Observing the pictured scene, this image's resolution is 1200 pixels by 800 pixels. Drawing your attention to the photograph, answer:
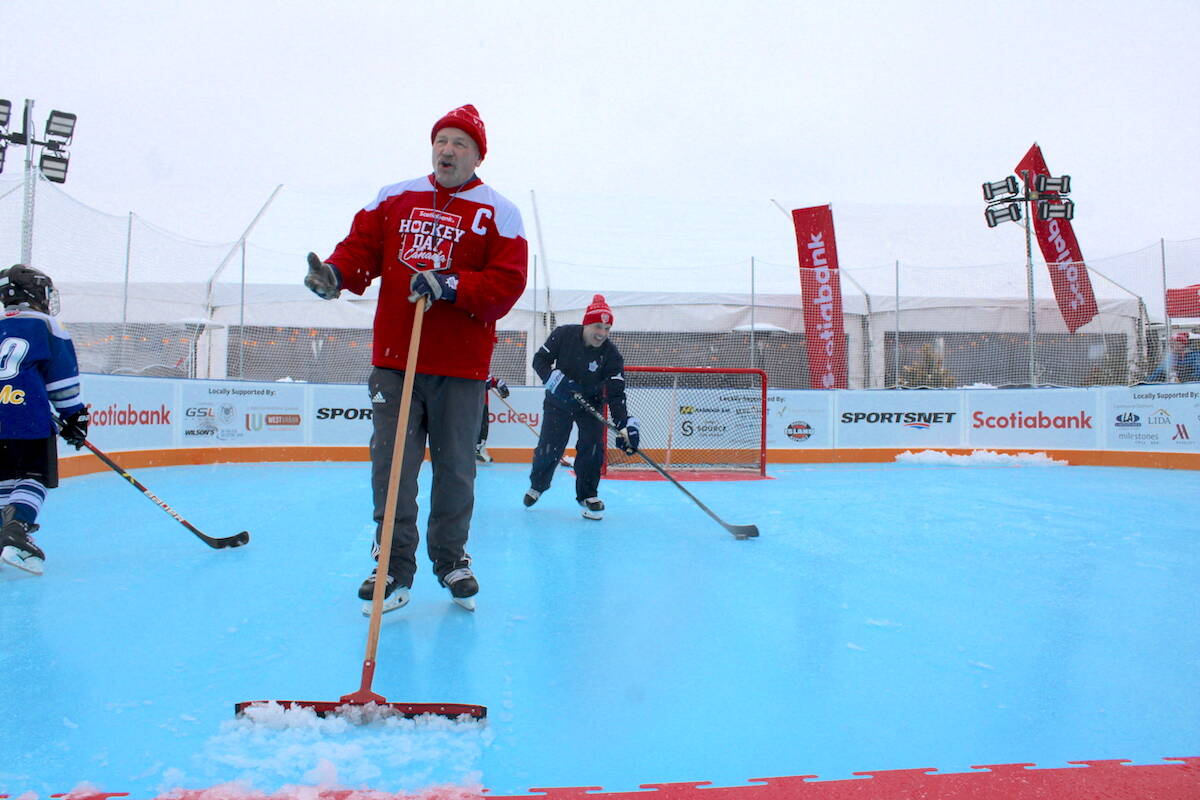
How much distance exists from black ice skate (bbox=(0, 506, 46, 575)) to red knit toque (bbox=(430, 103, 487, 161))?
2.30 metres

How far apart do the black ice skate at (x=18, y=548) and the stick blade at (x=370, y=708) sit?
200 cm

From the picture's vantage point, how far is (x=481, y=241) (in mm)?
2543

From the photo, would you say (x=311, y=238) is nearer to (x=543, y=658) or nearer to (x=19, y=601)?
(x=19, y=601)

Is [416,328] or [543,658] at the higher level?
[416,328]

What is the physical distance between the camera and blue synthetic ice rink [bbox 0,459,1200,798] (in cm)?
148

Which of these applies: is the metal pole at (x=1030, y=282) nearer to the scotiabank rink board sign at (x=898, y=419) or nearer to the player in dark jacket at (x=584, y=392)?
the scotiabank rink board sign at (x=898, y=419)

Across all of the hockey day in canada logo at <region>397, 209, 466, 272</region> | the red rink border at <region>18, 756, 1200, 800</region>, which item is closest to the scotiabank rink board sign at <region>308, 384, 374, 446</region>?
the hockey day in canada logo at <region>397, 209, 466, 272</region>

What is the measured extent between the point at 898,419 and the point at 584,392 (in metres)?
6.35

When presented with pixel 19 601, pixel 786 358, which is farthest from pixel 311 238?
pixel 19 601

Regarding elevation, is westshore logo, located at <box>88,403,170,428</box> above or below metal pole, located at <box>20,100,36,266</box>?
below

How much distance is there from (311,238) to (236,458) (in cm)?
505

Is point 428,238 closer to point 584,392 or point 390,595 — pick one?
point 390,595

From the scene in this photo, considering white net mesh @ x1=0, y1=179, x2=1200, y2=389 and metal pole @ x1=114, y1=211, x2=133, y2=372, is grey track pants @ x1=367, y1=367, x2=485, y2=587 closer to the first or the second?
white net mesh @ x1=0, y1=179, x2=1200, y2=389

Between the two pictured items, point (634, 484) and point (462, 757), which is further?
point (634, 484)
